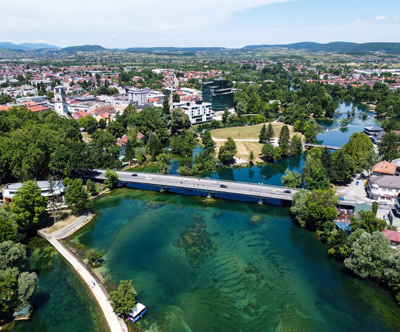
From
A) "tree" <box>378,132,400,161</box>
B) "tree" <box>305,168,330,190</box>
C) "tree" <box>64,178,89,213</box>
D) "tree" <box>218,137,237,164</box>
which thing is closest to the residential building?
"tree" <box>64,178,89,213</box>

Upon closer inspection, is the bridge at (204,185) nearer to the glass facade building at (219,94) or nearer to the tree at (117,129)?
the tree at (117,129)

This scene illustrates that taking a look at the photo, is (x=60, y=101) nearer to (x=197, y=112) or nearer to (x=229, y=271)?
(x=197, y=112)

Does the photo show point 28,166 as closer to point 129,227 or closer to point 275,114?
point 129,227

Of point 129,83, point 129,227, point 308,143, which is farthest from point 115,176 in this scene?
point 129,83

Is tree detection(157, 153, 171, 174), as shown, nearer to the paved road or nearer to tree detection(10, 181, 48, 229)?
the paved road

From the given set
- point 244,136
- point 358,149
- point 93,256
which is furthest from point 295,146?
point 93,256

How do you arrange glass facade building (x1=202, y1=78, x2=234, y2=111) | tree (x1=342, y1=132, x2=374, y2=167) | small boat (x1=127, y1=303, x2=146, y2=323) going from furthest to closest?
1. glass facade building (x1=202, y1=78, x2=234, y2=111)
2. tree (x1=342, y1=132, x2=374, y2=167)
3. small boat (x1=127, y1=303, x2=146, y2=323)
